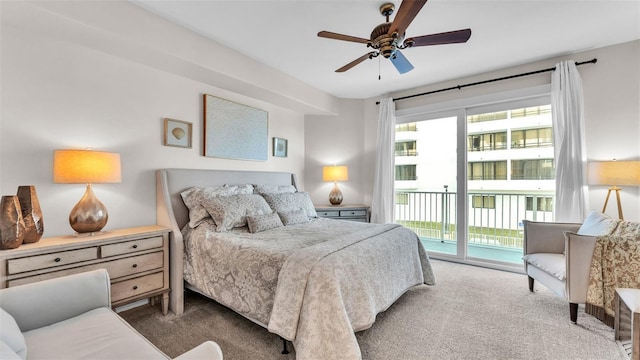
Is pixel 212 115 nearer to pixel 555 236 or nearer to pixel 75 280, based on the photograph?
pixel 75 280

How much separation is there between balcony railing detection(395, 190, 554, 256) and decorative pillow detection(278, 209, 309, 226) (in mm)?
1964

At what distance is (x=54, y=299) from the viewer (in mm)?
1388

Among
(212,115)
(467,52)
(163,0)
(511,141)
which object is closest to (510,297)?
(511,141)

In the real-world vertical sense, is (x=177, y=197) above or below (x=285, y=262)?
above

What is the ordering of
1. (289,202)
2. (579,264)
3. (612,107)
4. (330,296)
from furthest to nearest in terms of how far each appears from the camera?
(289,202) → (612,107) → (579,264) → (330,296)

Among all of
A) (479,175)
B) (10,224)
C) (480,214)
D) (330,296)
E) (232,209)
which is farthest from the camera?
(480,214)

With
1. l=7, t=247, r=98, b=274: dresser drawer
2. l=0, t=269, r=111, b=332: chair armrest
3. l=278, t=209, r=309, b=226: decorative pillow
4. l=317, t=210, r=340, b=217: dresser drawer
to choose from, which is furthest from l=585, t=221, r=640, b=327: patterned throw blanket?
l=7, t=247, r=98, b=274: dresser drawer

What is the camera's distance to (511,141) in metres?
3.65

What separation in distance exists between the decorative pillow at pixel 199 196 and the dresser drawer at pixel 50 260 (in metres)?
0.80

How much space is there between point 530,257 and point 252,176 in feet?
10.8

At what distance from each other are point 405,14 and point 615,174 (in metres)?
2.70

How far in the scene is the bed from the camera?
5.27ft

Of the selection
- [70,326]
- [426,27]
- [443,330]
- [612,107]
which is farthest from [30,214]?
[612,107]

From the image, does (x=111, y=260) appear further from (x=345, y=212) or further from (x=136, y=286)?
(x=345, y=212)
